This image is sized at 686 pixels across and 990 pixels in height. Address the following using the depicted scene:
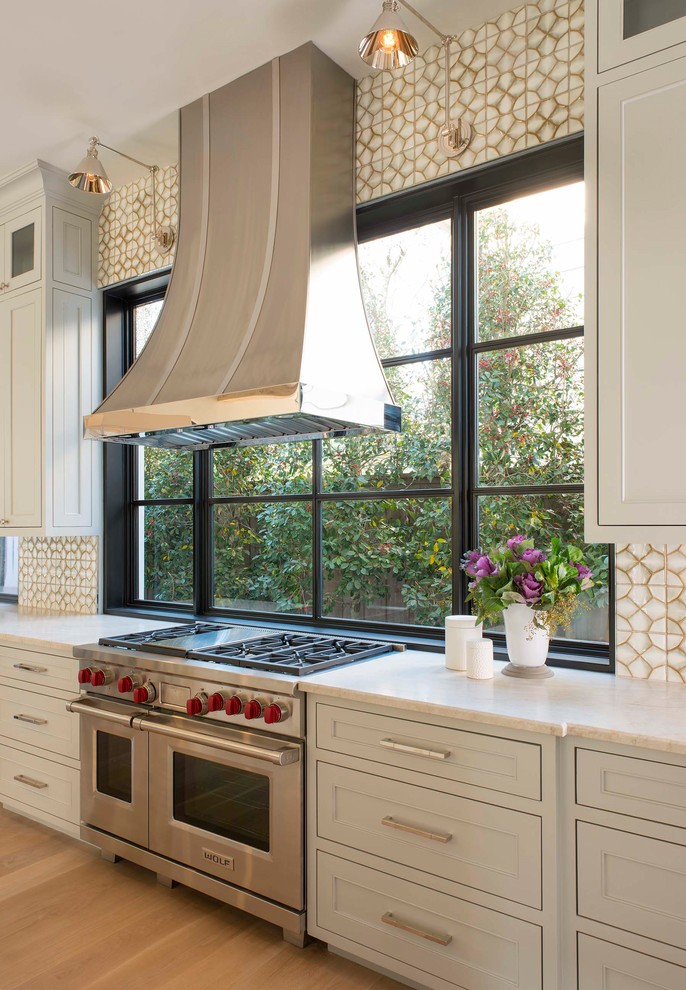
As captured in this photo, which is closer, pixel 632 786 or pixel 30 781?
pixel 632 786

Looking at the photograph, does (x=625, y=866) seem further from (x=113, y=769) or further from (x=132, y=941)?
(x=113, y=769)

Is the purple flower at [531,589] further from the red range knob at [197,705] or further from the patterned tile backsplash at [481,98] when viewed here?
the patterned tile backsplash at [481,98]

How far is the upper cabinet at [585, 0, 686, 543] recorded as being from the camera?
180 cm

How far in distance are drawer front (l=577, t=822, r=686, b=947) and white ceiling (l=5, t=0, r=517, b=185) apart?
2516 mm

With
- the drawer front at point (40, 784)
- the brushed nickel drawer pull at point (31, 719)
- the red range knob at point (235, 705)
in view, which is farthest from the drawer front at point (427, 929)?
the brushed nickel drawer pull at point (31, 719)

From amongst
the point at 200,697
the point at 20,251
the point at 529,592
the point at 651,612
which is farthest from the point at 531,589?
the point at 20,251

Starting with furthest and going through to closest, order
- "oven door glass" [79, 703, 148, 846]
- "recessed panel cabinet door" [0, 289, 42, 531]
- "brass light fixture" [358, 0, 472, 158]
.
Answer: "recessed panel cabinet door" [0, 289, 42, 531]
"oven door glass" [79, 703, 148, 846]
"brass light fixture" [358, 0, 472, 158]

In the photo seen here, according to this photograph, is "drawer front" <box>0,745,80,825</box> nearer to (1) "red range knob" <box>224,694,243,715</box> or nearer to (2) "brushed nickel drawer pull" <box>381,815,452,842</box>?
(1) "red range knob" <box>224,694,243,715</box>

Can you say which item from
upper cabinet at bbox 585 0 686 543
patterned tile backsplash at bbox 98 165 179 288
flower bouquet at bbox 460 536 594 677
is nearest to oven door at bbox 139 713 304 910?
flower bouquet at bbox 460 536 594 677

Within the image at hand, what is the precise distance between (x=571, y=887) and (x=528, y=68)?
244 centimetres

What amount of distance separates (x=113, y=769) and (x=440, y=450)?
5.67ft

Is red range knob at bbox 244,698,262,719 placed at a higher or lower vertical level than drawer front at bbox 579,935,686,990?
higher

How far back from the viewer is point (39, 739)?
3049mm

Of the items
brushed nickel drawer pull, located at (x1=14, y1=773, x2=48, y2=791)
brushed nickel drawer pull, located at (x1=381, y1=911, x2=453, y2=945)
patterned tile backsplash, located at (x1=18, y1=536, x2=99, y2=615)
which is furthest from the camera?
patterned tile backsplash, located at (x1=18, y1=536, x2=99, y2=615)
